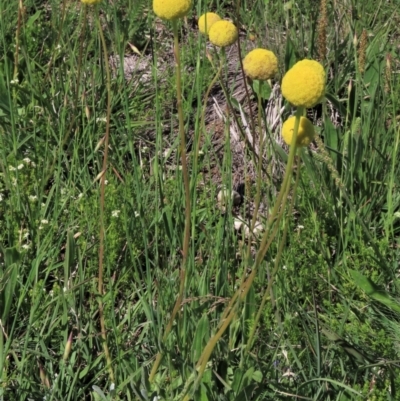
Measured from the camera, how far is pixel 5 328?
1562mm

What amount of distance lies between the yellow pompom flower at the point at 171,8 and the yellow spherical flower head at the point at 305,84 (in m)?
0.23

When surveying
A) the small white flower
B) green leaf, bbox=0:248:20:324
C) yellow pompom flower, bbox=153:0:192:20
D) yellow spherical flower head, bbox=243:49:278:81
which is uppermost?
yellow pompom flower, bbox=153:0:192:20

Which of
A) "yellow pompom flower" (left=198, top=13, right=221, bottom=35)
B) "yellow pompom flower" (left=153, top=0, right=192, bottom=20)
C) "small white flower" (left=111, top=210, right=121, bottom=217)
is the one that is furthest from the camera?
"small white flower" (left=111, top=210, right=121, bottom=217)

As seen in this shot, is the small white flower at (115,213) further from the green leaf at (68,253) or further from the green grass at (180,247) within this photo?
the green leaf at (68,253)

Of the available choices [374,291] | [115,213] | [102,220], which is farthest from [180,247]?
[374,291]

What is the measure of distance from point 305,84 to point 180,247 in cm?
86

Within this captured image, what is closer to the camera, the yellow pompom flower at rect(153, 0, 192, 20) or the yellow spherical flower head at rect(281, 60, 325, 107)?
the yellow spherical flower head at rect(281, 60, 325, 107)

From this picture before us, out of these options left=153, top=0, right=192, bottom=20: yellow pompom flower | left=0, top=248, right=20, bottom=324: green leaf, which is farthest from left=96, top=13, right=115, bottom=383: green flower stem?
left=153, top=0, right=192, bottom=20: yellow pompom flower

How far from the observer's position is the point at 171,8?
3.53 ft

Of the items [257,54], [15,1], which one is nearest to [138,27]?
[15,1]

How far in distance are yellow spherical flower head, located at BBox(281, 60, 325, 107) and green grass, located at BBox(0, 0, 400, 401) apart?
211 millimetres

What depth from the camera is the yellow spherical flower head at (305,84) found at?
936 millimetres

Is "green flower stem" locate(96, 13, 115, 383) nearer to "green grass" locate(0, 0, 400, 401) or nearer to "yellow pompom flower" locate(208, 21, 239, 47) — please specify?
"green grass" locate(0, 0, 400, 401)

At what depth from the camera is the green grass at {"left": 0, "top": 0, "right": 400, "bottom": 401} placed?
138 cm
